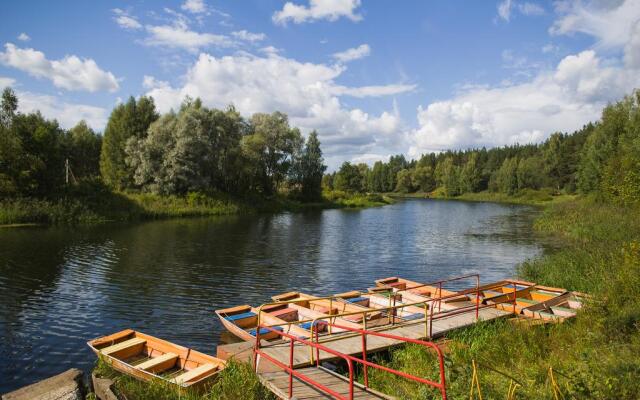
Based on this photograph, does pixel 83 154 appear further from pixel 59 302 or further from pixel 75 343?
pixel 75 343

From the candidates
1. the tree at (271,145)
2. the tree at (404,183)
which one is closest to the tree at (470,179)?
the tree at (404,183)

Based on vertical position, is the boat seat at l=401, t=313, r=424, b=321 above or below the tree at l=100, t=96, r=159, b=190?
below

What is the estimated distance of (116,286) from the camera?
2152cm

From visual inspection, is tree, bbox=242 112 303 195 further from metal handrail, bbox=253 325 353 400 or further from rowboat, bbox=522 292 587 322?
metal handrail, bbox=253 325 353 400

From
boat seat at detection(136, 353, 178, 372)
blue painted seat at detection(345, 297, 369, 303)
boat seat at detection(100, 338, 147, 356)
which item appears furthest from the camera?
blue painted seat at detection(345, 297, 369, 303)

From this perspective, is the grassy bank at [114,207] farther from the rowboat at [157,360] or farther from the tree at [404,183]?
the tree at [404,183]

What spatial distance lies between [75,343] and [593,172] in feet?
221

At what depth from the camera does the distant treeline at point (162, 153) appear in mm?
43719

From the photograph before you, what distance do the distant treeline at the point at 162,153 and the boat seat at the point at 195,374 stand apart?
39715mm

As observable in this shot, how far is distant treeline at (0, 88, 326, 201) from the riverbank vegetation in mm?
125

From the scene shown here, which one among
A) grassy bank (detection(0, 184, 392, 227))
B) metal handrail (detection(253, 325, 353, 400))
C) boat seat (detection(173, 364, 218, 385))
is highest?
grassy bank (detection(0, 184, 392, 227))

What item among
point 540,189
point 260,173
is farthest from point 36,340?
point 540,189

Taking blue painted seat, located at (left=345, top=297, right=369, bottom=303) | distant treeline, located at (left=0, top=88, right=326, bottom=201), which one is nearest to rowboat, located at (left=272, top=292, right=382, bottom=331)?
blue painted seat, located at (left=345, top=297, right=369, bottom=303)

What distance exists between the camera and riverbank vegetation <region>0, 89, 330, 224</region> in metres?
43.0
